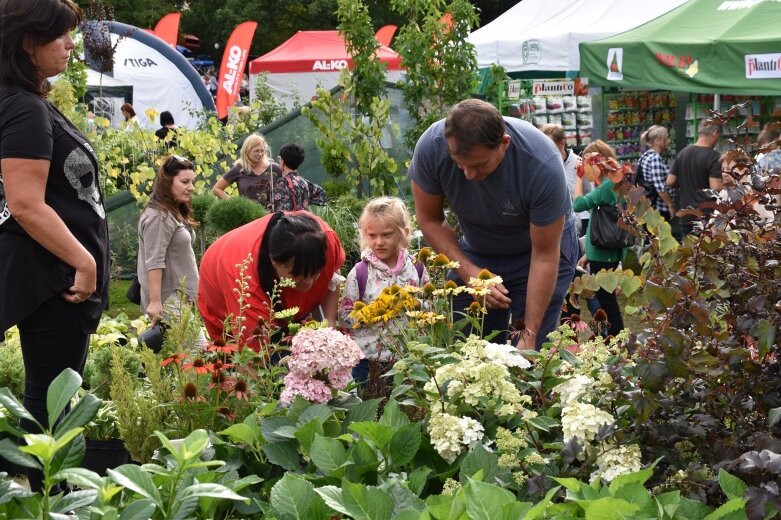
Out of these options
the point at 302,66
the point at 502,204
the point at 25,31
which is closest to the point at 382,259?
the point at 502,204

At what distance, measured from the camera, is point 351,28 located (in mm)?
8102

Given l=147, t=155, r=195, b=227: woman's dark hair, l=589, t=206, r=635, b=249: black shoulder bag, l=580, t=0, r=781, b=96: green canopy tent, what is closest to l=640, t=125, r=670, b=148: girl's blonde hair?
l=580, t=0, r=781, b=96: green canopy tent

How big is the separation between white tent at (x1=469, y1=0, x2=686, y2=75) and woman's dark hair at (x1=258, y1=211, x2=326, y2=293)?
9.12 m

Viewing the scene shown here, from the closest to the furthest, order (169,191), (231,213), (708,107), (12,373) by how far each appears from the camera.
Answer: (12,373) → (169,191) → (231,213) → (708,107)

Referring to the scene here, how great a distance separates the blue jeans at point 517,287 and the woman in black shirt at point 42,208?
169 cm

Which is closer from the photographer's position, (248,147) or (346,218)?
(346,218)

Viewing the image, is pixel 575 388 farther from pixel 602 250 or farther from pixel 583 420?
pixel 602 250

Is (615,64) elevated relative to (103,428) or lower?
elevated

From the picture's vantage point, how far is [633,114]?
12.7m

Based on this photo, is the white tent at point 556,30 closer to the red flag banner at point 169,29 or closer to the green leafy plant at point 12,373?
the green leafy plant at point 12,373

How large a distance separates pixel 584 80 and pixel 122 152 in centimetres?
568

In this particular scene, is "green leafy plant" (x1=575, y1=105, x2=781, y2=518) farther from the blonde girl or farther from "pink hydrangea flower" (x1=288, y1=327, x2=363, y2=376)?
the blonde girl

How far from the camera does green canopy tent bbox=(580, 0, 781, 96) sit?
943cm

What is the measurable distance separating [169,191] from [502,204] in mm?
2404
